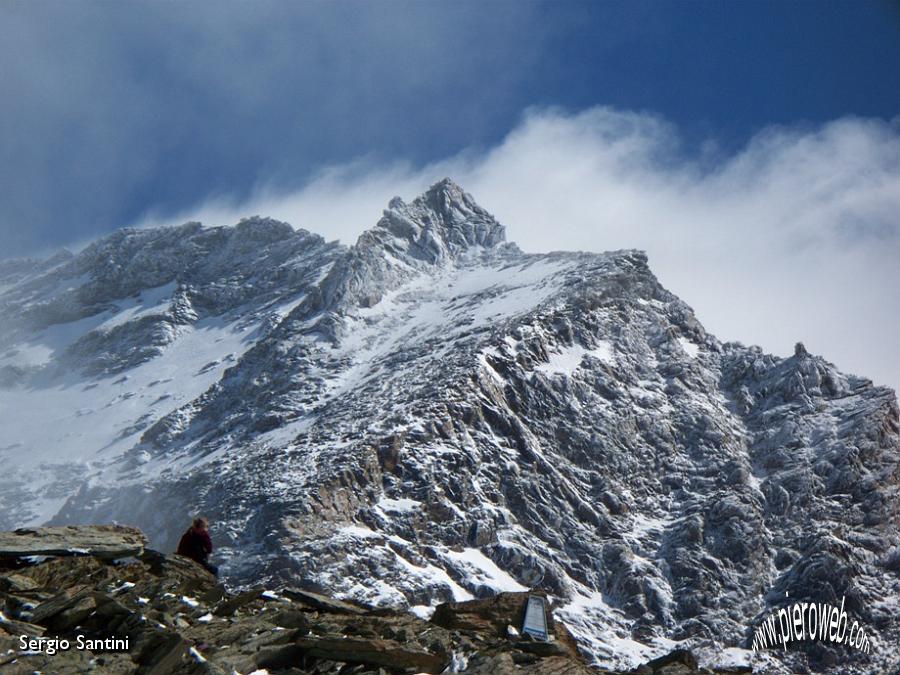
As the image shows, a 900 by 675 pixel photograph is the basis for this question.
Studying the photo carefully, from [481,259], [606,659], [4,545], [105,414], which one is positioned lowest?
[4,545]

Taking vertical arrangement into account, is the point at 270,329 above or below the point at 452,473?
above

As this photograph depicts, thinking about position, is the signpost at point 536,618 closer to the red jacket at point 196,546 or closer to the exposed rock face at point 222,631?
the exposed rock face at point 222,631

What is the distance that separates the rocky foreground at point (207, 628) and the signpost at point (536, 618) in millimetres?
302

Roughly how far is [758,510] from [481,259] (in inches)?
3306

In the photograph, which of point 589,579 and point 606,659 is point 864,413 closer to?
point 589,579

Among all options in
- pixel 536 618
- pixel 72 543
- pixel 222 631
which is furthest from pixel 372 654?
pixel 72 543

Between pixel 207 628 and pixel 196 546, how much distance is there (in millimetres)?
8019

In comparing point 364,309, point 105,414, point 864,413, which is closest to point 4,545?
point 864,413

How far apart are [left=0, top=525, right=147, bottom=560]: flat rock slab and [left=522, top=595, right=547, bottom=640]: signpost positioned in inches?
421

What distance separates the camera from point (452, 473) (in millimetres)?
119000

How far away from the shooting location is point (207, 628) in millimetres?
25500

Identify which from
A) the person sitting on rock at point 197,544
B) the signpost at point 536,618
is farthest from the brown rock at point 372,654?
the person sitting on rock at point 197,544

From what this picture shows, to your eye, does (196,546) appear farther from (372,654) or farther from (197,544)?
(372,654)

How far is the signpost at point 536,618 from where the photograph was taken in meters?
27.5
